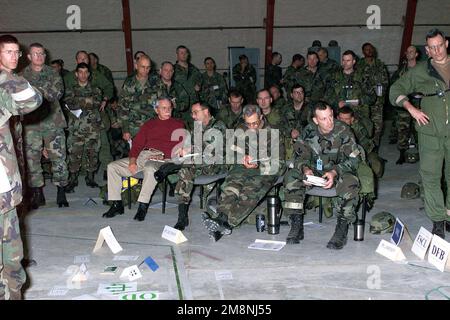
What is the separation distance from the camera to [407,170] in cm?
950

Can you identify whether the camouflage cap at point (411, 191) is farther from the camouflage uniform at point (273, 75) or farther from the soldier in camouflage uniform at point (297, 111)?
the camouflage uniform at point (273, 75)

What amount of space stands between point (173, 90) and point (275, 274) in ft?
13.9

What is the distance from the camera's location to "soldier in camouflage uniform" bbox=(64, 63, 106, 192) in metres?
8.62

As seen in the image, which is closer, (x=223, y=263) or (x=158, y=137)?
(x=223, y=263)

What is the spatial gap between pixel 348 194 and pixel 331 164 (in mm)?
385

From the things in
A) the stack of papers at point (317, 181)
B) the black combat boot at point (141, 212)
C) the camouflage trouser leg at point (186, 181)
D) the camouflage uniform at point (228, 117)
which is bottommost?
the black combat boot at point (141, 212)

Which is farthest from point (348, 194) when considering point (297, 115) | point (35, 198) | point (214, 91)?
point (214, 91)

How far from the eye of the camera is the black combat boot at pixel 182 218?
261 inches

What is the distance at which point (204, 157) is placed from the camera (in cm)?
687

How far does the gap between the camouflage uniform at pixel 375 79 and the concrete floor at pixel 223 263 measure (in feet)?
8.53

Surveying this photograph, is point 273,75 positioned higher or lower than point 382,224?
higher

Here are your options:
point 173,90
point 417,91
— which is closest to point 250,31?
point 173,90

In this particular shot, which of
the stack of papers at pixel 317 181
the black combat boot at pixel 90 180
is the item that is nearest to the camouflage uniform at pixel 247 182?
the stack of papers at pixel 317 181

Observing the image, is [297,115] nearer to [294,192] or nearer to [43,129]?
[294,192]
